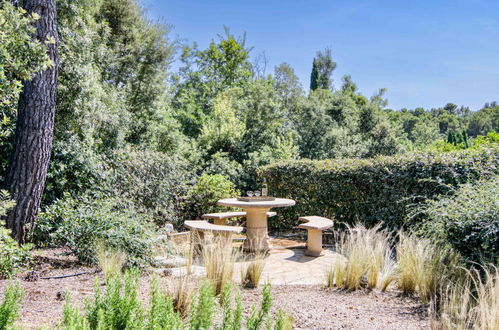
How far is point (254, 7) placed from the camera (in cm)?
1213

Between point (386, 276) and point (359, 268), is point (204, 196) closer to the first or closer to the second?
point (359, 268)

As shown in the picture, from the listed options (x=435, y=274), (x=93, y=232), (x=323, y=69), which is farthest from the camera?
(x=323, y=69)

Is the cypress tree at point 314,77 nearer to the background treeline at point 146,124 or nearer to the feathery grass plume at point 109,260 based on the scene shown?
A: the background treeline at point 146,124

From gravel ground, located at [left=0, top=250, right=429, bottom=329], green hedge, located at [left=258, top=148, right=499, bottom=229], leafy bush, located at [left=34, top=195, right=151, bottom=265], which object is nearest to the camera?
gravel ground, located at [left=0, top=250, right=429, bottom=329]

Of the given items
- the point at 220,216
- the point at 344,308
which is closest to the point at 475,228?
the point at 344,308

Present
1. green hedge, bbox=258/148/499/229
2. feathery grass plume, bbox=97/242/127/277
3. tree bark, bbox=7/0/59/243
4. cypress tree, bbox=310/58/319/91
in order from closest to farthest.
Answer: feathery grass plume, bbox=97/242/127/277 → tree bark, bbox=7/0/59/243 → green hedge, bbox=258/148/499/229 → cypress tree, bbox=310/58/319/91

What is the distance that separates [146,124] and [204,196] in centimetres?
459

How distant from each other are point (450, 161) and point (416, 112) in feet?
173

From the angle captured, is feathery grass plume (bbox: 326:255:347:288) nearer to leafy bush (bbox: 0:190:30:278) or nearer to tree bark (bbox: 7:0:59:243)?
leafy bush (bbox: 0:190:30:278)

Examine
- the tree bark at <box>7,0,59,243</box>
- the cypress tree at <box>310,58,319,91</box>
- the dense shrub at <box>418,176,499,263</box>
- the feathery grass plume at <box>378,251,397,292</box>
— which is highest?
the cypress tree at <box>310,58,319,91</box>

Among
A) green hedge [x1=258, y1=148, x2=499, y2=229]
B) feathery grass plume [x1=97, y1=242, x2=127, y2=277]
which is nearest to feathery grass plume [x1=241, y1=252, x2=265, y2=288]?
feathery grass plume [x1=97, y1=242, x2=127, y2=277]

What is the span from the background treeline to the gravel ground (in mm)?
1067

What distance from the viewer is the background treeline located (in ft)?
16.4

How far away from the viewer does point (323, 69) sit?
3144 cm
